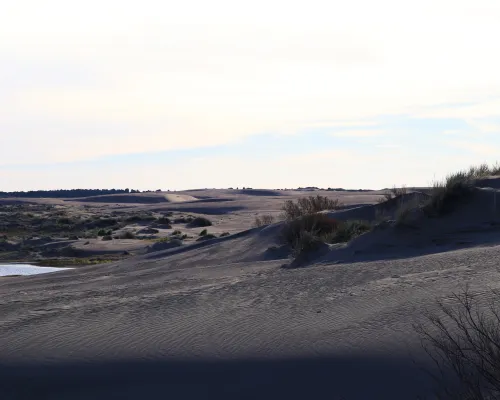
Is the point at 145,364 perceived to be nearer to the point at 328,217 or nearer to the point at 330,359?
the point at 330,359

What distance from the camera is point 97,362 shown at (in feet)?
25.5

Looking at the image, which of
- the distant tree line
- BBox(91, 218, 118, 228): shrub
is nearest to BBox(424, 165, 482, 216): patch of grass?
BBox(91, 218, 118, 228): shrub

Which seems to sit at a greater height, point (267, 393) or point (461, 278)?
point (461, 278)

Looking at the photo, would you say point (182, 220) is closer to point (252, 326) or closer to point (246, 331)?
point (252, 326)

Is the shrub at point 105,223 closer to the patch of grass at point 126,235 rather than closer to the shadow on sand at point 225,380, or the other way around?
the patch of grass at point 126,235

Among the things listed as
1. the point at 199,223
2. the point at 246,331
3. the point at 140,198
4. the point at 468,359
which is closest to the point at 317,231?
the point at 246,331

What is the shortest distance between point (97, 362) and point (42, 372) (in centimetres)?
47

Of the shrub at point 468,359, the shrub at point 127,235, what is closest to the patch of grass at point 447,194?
the shrub at point 468,359

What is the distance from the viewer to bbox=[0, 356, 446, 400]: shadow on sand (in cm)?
669

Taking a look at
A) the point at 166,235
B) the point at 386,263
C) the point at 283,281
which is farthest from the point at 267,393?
the point at 166,235

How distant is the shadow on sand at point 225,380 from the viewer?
669cm

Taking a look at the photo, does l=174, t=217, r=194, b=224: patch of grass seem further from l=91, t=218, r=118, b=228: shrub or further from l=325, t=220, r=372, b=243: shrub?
l=325, t=220, r=372, b=243: shrub

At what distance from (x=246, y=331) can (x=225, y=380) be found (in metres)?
1.18

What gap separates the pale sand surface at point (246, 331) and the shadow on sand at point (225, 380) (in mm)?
11
